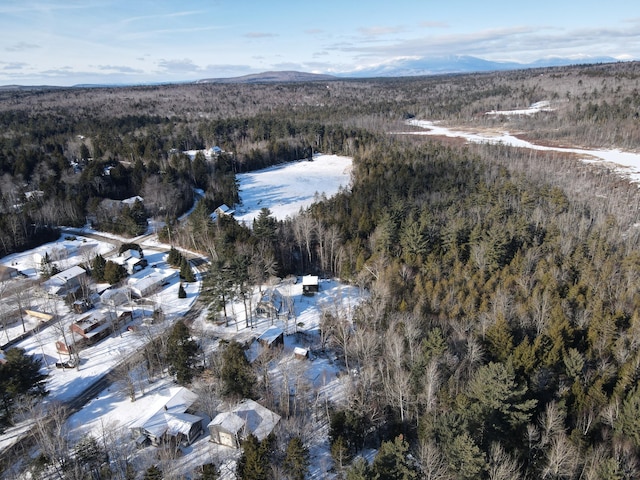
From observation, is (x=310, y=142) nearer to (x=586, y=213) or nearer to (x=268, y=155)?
(x=268, y=155)

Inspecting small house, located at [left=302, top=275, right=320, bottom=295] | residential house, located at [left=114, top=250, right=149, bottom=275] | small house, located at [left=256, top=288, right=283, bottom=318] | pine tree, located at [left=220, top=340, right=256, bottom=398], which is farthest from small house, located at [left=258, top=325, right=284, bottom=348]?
residential house, located at [left=114, top=250, right=149, bottom=275]

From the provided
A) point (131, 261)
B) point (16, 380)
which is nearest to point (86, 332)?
point (16, 380)

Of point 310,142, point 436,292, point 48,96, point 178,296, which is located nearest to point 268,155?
point 310,142

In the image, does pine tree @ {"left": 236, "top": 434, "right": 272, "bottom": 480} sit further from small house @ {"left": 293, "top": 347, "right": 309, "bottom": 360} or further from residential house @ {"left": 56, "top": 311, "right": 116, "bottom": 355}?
residential house @ {"left": 56, "top": 311, "right": 116, "bottom": 355}

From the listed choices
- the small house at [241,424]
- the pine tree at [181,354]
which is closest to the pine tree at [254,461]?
the small house at [241,424]

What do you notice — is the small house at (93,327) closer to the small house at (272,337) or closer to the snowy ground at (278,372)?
the snowy ground at (278,372)

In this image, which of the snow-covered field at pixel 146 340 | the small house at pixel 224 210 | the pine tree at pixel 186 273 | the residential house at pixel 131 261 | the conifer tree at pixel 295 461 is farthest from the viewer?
the small house at pixel 224 210
